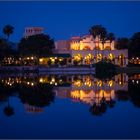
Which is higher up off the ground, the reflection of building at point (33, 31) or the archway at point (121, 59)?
the reflection of building at point (33, 31)

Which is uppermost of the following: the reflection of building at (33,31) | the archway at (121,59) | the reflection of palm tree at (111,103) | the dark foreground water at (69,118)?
the reflection of building at (33,31)

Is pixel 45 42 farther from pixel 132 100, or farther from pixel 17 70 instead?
pixel 132 100

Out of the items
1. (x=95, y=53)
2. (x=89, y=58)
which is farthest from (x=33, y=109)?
(x=95, y=53)

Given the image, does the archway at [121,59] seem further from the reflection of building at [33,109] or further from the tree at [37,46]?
the reflection of building at [33,109]

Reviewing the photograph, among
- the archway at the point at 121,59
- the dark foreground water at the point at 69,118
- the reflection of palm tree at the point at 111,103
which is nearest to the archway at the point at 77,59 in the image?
the archway at the point at 121,59

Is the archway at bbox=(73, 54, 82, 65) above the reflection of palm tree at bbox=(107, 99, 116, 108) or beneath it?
above

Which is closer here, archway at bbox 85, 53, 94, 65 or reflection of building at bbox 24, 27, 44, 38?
archway at bbox 85, 53, 94, 65

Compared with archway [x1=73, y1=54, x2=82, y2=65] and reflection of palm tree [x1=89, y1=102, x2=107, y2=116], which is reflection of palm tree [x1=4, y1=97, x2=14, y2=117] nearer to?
reflection of palm tree [x1=89, y1=102, x2=107, y2=116]

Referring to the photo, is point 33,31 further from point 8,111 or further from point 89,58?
point 8,111

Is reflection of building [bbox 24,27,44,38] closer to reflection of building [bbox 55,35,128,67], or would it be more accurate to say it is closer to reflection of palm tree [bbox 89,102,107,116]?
reflection of building [bbox 55,35,128,67]

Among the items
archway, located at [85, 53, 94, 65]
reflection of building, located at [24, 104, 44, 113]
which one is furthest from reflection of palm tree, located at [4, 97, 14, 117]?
archway, located at [85, 53, 94, 65]

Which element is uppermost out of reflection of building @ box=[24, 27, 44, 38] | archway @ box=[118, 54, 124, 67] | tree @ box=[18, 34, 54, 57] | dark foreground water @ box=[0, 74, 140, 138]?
reflection of building @ box=[24, 27, 44, 38]

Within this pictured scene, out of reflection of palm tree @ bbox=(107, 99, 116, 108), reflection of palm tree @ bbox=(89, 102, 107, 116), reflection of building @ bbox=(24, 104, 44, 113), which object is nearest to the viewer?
reflection of palm tree @ bbox=(89, 102, 107, 116)

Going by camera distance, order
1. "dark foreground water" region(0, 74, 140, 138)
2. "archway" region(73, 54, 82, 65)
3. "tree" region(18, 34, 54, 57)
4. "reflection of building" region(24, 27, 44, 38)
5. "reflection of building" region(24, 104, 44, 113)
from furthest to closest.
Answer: "reflection of building" region(24, 27, 44, 38)
"archway" region(73, 54, 82, 65)
"tree" region(18, 34, 54, 57)
"reflection of building" region(24, 104, 44, 113)
"dark foreground water" region(0, 74, 140, 138)
